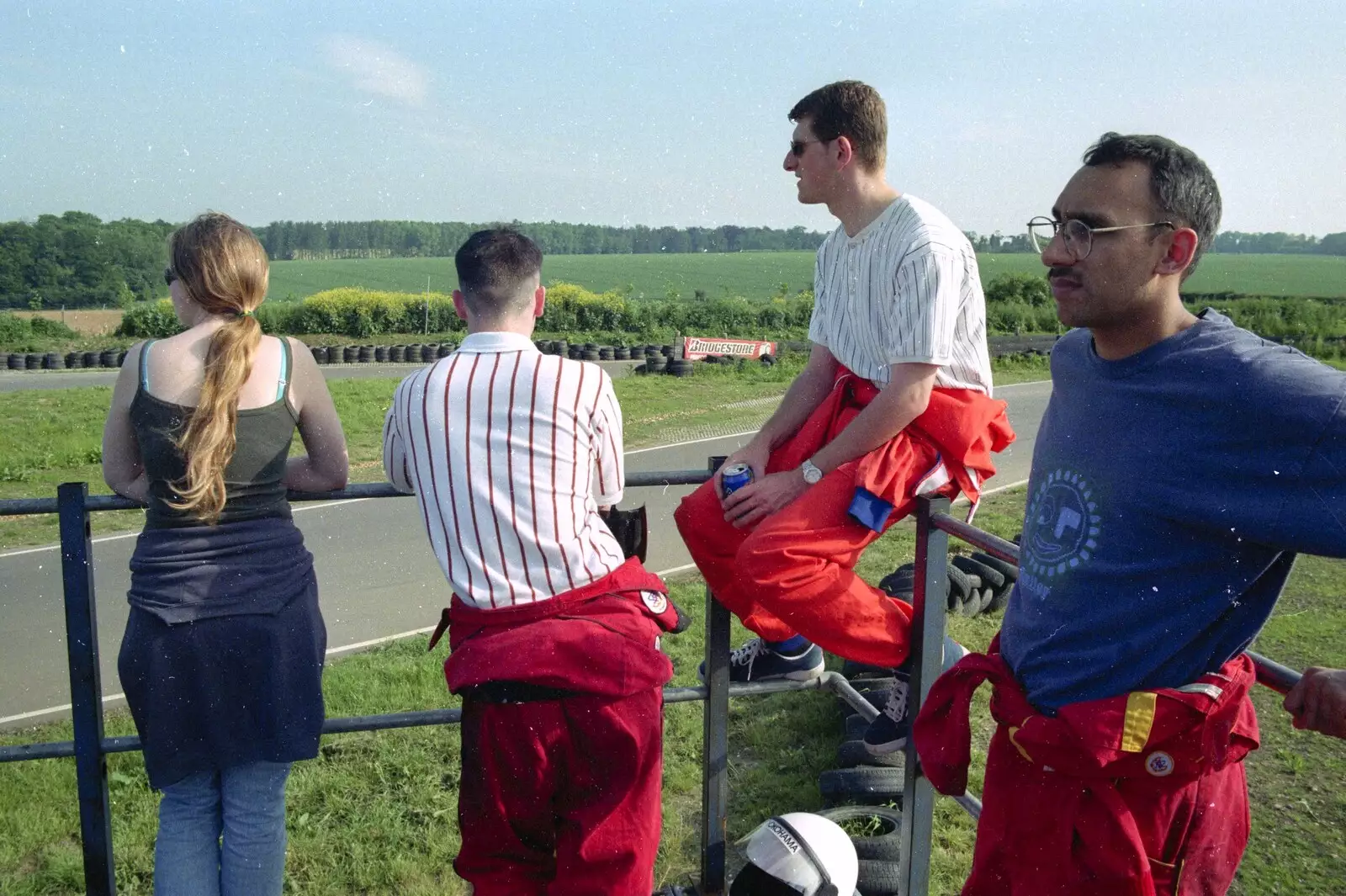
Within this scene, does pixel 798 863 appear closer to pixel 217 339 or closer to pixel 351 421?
pixel 217 339

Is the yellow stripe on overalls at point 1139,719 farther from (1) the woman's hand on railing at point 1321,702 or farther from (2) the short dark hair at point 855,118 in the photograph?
(2) the short dark hair at point 855,118

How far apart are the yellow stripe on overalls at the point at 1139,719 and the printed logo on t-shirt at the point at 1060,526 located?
0.24 meters

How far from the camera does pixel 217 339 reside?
2.36m

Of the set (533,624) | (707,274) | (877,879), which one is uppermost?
(707,274)

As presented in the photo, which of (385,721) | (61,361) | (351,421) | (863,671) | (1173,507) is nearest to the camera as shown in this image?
(1173,507)

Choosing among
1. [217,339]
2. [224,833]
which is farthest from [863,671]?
[217,339]

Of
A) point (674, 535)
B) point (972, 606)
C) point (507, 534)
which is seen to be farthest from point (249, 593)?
point (674, 535)

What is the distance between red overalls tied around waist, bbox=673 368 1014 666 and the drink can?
0.04 metres

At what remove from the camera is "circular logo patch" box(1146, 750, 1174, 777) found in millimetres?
1726

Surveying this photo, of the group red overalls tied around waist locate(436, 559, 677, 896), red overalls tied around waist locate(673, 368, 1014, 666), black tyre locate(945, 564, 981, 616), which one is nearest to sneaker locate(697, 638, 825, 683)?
red overalls tied around waist locate(673, 368, 1014, 666)

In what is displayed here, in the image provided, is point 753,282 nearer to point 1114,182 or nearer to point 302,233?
point 302,233

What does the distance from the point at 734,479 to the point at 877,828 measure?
66.6 inches

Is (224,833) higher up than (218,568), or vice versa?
(218,568)

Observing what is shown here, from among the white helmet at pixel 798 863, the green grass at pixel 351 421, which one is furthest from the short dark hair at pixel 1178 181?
the green grass at pixel 351 421
